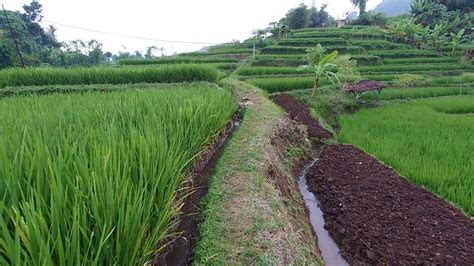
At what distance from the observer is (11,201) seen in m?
1.39

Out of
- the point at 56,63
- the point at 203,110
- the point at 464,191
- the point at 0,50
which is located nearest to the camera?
the point at 464,191

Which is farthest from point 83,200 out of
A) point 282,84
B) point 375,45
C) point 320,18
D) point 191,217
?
point 320,18

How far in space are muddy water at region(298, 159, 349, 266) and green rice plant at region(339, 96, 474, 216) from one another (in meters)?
1.48

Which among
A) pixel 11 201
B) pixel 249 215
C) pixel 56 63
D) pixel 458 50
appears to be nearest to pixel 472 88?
pixel 458 50

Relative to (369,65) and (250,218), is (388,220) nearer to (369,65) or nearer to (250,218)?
(250,218)

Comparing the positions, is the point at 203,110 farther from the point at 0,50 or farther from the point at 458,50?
the point at 458,50

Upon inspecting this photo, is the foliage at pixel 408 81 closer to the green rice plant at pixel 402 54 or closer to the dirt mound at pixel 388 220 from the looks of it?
the green rice plant at pixel 402 54

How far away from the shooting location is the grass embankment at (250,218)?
6.42 ft

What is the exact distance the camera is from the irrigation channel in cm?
206

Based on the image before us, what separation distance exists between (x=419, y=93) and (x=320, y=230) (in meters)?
9.53

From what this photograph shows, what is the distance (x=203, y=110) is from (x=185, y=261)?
226 centimetres

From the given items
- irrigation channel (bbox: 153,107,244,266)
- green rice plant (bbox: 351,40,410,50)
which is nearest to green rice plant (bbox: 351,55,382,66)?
green rice plant (bbox: 351,40,410,50)

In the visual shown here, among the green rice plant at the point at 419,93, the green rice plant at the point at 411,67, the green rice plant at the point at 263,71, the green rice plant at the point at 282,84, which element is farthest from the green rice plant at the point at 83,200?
the green rice plant at the point at 411,67

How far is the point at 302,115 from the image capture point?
7.55 metres
